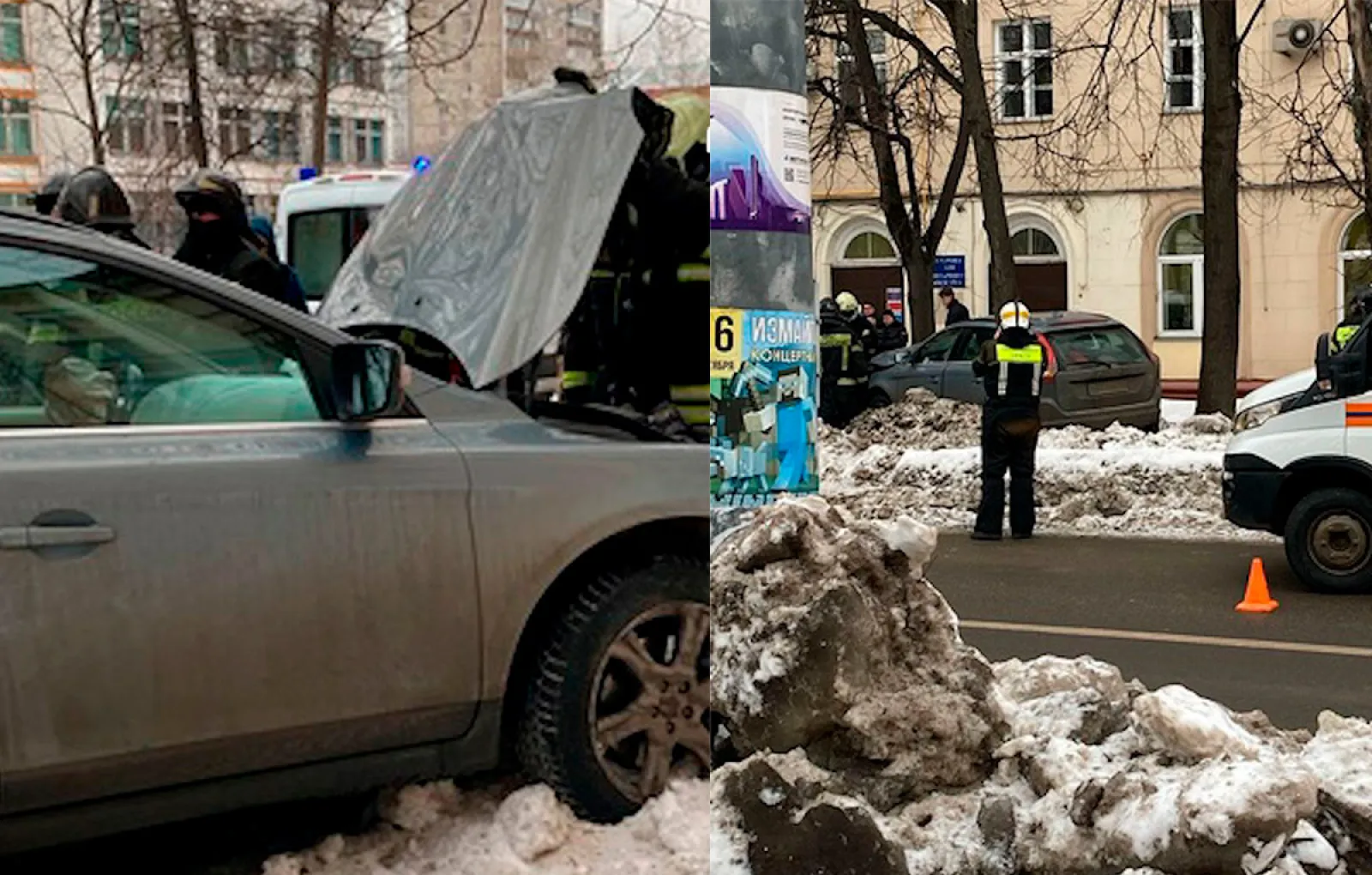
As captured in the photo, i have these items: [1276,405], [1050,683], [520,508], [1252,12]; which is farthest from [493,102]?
[1276,405]

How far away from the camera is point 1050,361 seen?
9727mm

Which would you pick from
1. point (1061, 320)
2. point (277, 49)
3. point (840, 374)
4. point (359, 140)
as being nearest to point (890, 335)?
A: point (840, 374)

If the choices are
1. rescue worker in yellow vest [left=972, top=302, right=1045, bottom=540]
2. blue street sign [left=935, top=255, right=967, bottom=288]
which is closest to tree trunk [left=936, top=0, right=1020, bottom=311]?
blue street sign [left=935, top=255, right=967, bottom=288]

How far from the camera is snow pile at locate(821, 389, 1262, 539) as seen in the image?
366 inches

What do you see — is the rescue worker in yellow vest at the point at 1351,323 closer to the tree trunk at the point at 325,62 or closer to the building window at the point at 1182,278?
the building window at the point at 1182,278

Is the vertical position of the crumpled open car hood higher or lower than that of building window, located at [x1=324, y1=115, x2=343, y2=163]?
lower

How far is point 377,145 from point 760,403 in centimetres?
247

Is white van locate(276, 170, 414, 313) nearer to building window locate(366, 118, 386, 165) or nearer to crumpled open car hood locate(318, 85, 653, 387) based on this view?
building window locate(366, 118, 386, 165)

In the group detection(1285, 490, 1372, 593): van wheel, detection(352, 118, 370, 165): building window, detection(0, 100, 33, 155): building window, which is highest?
detection(352, 118, 370, 165): building window

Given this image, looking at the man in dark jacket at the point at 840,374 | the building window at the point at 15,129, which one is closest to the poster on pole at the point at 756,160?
the building window at the point at 15,129

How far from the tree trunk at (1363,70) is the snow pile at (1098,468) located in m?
2.76

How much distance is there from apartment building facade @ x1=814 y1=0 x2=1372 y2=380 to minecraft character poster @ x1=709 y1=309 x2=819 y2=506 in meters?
2.79

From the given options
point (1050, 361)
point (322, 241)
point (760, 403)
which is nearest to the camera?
point (760, 403)

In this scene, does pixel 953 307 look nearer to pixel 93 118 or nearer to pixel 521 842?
pixel 93 118
